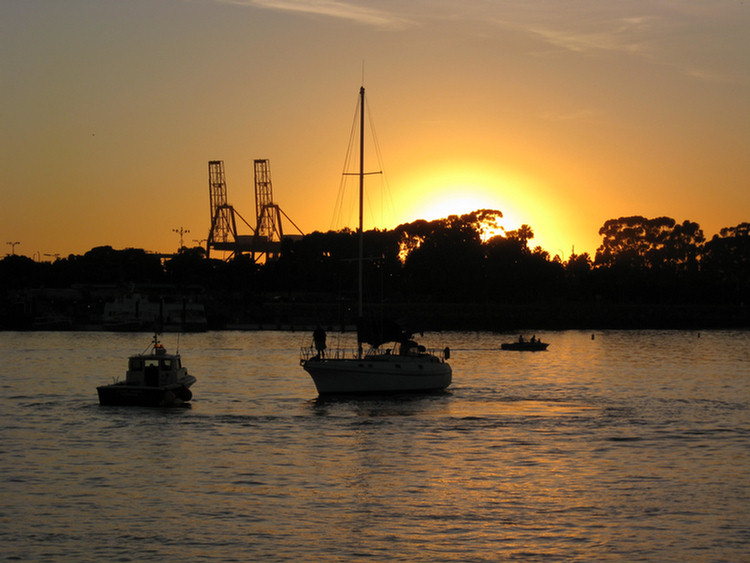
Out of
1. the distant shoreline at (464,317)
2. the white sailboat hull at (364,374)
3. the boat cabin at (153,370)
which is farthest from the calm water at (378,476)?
the distant shoreline at (464,317)

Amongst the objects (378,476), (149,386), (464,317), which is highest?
(464,317)

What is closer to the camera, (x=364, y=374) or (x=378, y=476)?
(x=378, y=476)

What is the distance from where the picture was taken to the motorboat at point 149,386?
1955 inches

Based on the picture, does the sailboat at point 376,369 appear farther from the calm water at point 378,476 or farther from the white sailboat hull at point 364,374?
the calm water at point 378,476

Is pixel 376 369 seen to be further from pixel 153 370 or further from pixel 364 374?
pixel 153 370

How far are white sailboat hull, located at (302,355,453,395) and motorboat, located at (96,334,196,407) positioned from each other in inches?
270

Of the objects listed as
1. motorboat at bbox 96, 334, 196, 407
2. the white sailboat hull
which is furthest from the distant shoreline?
motorboat at bbox 96, 334, 196, 407

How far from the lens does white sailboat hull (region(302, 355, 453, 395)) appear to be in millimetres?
52875

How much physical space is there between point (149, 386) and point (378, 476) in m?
20.1

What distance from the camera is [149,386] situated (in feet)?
164

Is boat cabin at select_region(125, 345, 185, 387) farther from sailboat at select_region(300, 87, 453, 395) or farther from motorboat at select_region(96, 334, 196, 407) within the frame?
sailboat at select_region(300, 87, 453, 395)

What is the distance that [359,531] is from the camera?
Result: 1014 inches

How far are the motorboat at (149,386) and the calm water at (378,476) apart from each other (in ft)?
3.05

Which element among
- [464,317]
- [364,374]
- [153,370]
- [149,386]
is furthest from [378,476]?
[464,317]
